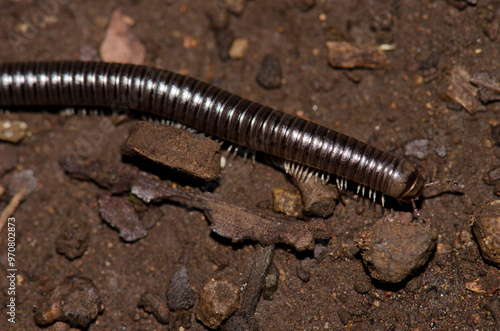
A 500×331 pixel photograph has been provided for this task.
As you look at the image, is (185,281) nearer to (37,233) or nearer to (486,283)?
(37,233)

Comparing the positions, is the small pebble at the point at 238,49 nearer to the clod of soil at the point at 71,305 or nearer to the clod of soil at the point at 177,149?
the clod of soil at the point at 177,149

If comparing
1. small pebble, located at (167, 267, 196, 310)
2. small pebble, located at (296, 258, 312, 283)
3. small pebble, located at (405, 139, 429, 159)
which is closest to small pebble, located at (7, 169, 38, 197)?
small pebble, located at (167, 267, 196, 310)

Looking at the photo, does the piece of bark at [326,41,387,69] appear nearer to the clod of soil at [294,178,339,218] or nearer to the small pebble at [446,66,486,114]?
the small pebble at [446,66,486,114]

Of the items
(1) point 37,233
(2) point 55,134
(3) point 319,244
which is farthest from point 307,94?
(1) point 37,233

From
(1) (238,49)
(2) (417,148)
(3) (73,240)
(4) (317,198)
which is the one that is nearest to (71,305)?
(3) (73,240)

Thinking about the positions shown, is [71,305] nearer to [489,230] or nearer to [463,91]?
[489,230]
